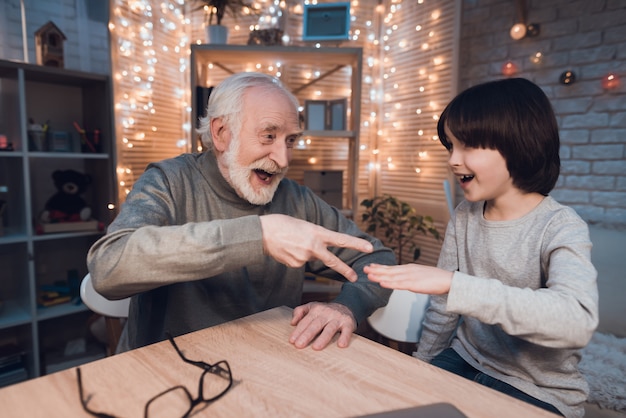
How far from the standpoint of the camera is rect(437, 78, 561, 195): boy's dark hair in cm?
102

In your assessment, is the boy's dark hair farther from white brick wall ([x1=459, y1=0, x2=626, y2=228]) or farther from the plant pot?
the plant pot

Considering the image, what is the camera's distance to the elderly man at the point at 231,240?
0.82 m

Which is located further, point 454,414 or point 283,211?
point 283,211

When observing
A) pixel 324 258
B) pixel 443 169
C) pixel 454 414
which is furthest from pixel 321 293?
pixel 454 414

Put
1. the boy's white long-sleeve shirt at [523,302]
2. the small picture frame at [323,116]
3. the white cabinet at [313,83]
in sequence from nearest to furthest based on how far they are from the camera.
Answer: the boy's white long-sleeve shirt at [523,302], the white cabinet at [313,83], the small picture frame at [323,116]

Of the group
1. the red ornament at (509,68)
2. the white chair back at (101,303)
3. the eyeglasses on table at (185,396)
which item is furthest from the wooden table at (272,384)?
the red ornament at (509,68)

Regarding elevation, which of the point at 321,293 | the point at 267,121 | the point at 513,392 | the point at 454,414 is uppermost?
the point at 267,121

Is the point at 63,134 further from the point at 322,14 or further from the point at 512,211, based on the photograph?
the point at 512,211

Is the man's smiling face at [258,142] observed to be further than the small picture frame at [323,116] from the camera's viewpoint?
No

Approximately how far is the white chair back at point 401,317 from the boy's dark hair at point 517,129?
1.64 ft

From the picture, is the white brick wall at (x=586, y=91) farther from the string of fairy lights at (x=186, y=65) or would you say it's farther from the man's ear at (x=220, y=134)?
the man's ear at (x=220, y=134)

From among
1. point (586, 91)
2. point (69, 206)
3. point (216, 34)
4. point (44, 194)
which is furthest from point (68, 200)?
point (586, 91)

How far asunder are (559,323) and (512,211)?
15.6 inches

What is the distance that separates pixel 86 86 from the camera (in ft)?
9.10
